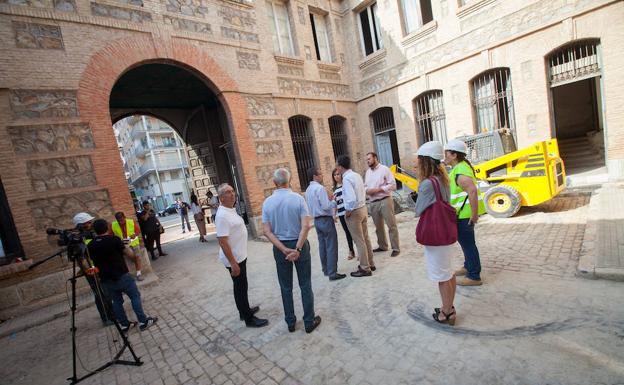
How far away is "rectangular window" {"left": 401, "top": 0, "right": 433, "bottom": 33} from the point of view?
10500 mm

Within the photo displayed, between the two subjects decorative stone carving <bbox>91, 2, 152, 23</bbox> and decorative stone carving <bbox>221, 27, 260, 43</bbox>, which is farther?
decorative stone carving <bbox>221, 27, 260, 43</bbox>

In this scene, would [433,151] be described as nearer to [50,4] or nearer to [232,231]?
[232,231]

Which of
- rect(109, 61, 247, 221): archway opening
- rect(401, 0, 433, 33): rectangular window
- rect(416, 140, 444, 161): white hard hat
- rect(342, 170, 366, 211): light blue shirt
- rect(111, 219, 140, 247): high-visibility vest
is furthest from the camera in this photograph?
rect(401, 0, 433, 33): rectangular window

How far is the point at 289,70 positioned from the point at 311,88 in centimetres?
116

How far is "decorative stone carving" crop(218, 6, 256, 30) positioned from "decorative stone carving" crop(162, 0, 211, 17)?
0.48 metres

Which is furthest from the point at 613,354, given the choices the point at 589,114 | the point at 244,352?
the point at 589,114

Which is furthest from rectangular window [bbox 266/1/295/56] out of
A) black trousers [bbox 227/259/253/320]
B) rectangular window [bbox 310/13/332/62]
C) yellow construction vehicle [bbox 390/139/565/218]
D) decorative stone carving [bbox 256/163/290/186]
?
black trousers [bbox 227/259/253/320]

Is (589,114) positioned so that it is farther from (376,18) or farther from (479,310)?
(479,310)

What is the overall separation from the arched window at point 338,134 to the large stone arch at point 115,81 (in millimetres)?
5215

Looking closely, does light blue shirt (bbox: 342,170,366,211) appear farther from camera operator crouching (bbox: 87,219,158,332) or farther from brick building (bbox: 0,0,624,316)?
brick building (bbox: 0,0,624,316)

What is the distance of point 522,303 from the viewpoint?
308 centimetres

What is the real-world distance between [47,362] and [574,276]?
6917 mm

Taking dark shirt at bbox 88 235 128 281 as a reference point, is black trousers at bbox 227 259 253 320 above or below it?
below

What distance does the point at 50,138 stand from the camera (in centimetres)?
582
